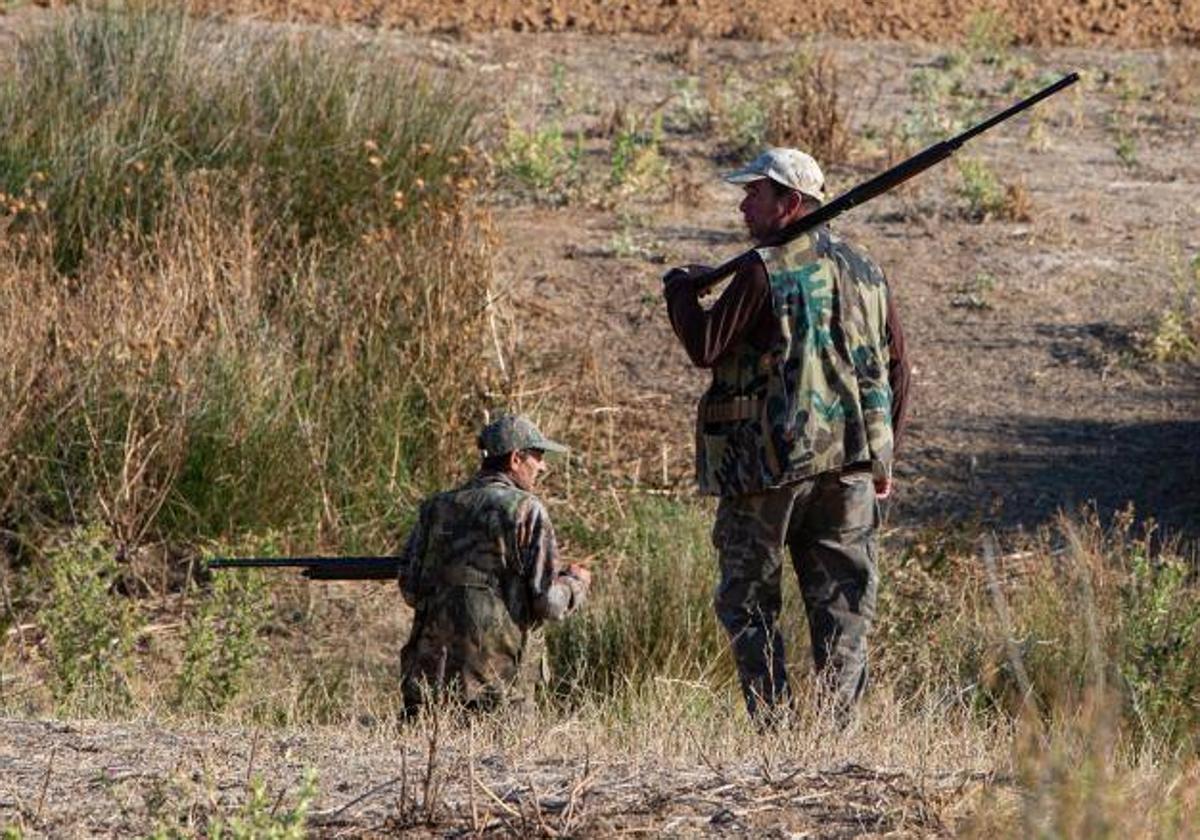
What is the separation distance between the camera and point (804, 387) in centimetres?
673

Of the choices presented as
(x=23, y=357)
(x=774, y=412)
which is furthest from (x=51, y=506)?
(x=774, y=412)

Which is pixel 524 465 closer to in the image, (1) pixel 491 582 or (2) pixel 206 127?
(1) pixel 491 582

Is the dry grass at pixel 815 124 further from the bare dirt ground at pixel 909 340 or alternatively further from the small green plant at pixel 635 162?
the small green plant at pixel 635 162

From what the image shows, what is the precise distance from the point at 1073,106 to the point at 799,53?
1.95 meters

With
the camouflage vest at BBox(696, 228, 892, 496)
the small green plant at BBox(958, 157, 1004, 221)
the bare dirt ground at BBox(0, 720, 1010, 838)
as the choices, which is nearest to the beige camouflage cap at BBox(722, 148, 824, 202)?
the camouflage vest at BBox(696, 228, 892, 496)

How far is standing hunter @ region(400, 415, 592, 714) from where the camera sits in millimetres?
7012

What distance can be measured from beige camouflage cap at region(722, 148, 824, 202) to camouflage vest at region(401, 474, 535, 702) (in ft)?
3.73

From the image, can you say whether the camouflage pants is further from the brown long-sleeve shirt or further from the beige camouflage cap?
the beige camouflage cap

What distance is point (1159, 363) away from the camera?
39.9ft

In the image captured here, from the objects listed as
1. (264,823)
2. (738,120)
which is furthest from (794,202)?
(738,120)

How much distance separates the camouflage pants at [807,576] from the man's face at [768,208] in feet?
2.38

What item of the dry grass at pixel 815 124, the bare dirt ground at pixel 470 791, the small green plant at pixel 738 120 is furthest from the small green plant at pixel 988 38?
the bare dirt ground at pixel 470 791

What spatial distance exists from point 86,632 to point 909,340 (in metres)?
5.44

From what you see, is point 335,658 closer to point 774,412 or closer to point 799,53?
point 774,412
